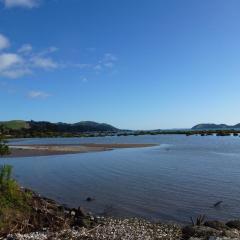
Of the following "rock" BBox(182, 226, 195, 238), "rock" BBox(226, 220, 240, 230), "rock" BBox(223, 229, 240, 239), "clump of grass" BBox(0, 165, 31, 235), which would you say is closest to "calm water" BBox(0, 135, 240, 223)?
"rock" BBox(226, 220, 240, 230)

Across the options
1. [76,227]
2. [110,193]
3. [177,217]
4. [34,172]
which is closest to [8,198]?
[76,227]

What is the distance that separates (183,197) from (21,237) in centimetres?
1308

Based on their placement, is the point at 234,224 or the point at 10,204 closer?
the point at 10,204

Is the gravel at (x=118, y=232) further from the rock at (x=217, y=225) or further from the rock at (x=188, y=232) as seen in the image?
the rock at (x=217, y=225)

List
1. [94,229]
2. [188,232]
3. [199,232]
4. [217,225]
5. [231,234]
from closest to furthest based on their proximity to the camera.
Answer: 1. [231,234]
2. [199,232]
3. [188,232]
4. [94,229]
5. [217,225]

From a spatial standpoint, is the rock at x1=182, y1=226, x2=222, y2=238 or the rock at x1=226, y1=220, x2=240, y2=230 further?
the rock at x1=226, y1=220, x2=240, y2=230

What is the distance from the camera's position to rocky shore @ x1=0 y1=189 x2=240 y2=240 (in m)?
15.2

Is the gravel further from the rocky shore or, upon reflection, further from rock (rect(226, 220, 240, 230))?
rock (rect(226, 220, 240, 230))

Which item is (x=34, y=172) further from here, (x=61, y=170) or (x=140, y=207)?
(x=140, y=207)

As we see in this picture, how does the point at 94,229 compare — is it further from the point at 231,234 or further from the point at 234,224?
the point at 234,224

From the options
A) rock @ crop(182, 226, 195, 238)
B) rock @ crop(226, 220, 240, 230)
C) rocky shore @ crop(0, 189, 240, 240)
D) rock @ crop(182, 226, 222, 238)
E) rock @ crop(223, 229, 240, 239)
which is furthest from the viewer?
rock @ crop(226, 220, 240, 230)

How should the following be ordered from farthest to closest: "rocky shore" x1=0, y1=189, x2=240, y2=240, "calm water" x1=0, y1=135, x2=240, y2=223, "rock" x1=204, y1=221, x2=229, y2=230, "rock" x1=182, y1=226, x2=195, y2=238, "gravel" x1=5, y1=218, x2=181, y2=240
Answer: "calm water" x1=0, y1=135, x2=240, y2=223 < "rock" x1=204, y1=221, x2=229, y2=230 < "rock" x1=182, y1=226, x2=195, y2=238 < "rocky shore" x1=0, y1=189, x2=240, y2=240 < "gravel" x1=5, y1=218, x2=181, y2=240

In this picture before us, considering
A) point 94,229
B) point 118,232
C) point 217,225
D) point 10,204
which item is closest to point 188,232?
point 217,225

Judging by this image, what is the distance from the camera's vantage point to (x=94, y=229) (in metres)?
16.7
